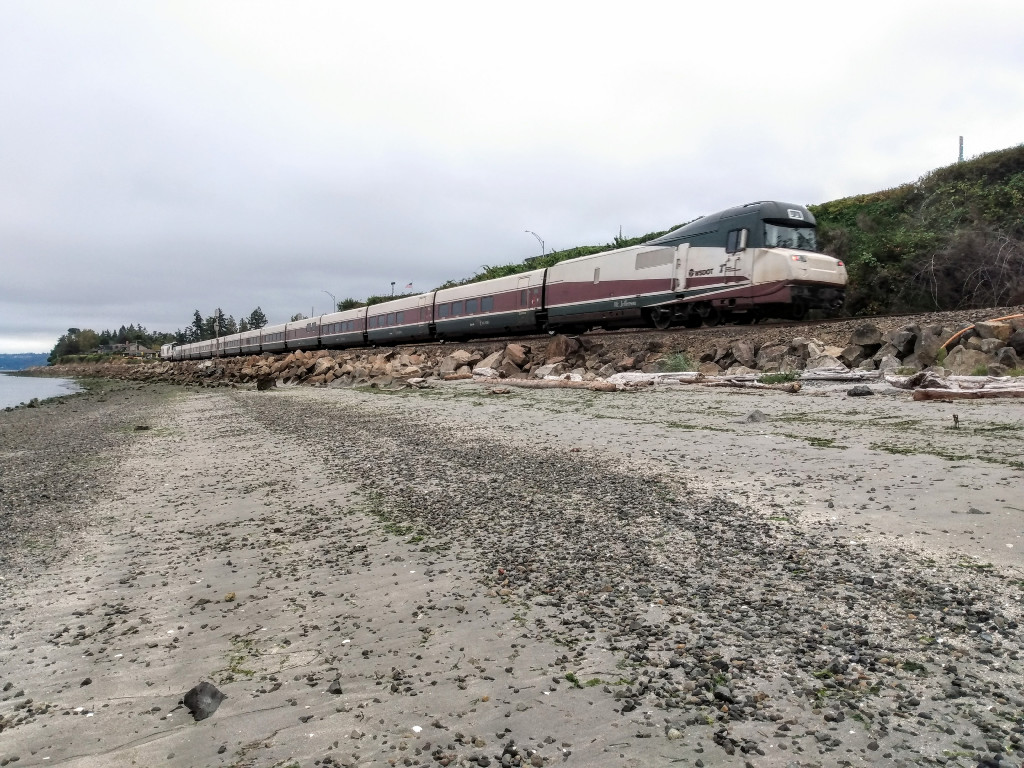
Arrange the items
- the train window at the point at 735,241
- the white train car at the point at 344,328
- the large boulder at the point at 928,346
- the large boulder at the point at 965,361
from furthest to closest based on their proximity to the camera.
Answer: the white train car at the point at 344,328 → the train window at the point at 735,241 → the large boulder at the point at 928,346 → the large boulder at the point at 965,361

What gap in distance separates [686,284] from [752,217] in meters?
2.51

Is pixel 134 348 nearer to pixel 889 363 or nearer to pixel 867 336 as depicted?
pixel 867 336

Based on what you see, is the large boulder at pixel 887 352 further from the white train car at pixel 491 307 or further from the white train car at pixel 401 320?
the white train car at pixel 401 320

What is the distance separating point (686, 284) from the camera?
18219mm

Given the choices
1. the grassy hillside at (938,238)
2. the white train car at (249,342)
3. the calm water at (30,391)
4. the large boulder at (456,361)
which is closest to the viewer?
the grassy hillside at (938,238)

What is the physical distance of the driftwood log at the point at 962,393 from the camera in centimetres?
841

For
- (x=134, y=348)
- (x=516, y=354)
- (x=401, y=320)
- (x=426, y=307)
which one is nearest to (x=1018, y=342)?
(x=516, y=354)

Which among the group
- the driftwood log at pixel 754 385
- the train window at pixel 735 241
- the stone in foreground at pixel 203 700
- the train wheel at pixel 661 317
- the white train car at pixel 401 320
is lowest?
the stone in foreground at pixel 203 700

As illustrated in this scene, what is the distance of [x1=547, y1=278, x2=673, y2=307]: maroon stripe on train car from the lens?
743 inches

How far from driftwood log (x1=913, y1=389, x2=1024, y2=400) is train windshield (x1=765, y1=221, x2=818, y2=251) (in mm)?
8225

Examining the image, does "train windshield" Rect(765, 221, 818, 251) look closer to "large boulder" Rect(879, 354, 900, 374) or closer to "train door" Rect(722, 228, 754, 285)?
"train door" Rect(722, 228, 754, 285)

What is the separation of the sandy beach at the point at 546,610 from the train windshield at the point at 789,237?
1057 cm

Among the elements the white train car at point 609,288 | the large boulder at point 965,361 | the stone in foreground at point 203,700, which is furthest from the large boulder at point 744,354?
the stone in foreground at point 203,700

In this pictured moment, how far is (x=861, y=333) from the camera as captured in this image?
44.5 ft
